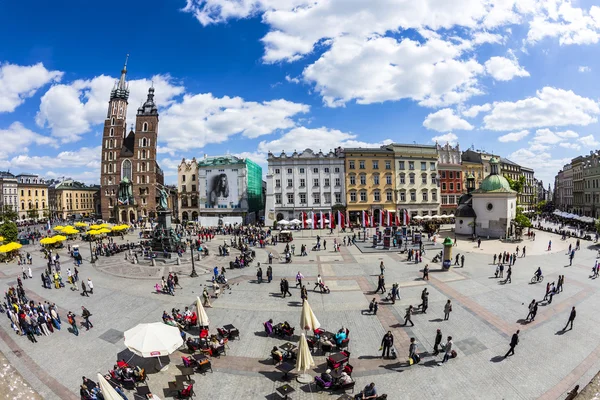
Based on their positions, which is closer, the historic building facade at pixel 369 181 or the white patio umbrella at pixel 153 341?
the white patio umbrella at pixel 153 341

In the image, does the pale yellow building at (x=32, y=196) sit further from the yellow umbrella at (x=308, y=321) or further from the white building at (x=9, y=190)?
the yellow umbrella at (x=308, y=321)

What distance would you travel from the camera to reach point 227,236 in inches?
1960

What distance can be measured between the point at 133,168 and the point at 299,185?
5093 centimetres

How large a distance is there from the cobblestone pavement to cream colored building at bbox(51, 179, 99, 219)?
100 metres

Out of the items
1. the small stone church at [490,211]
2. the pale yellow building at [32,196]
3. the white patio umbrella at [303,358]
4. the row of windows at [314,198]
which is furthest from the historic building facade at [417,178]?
the pale yellow building at [32,196]

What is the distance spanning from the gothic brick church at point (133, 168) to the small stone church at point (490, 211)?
72.7 meters

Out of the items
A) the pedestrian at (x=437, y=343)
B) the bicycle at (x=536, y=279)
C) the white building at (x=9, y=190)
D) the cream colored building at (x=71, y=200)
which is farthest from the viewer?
the cream colored building at (x=71, y=200)

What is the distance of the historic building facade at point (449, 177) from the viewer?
64.8 meters

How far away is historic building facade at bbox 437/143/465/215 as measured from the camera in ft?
212

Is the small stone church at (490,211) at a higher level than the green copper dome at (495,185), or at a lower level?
lower

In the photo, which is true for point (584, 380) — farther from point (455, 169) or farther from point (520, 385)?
point (455, 169)

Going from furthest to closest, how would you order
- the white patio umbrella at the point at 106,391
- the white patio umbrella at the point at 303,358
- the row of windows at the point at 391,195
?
1. the row of windows at the point at 391,195
2. the white patio umbrella at the point at 303,358
3. the white patio umbrella at the point at 106,391

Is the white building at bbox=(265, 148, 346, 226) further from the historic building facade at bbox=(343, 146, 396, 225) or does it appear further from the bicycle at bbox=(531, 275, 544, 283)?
the bicycle at bbox=(531, 275, 544, 283)

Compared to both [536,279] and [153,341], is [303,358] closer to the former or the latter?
[153,341]
